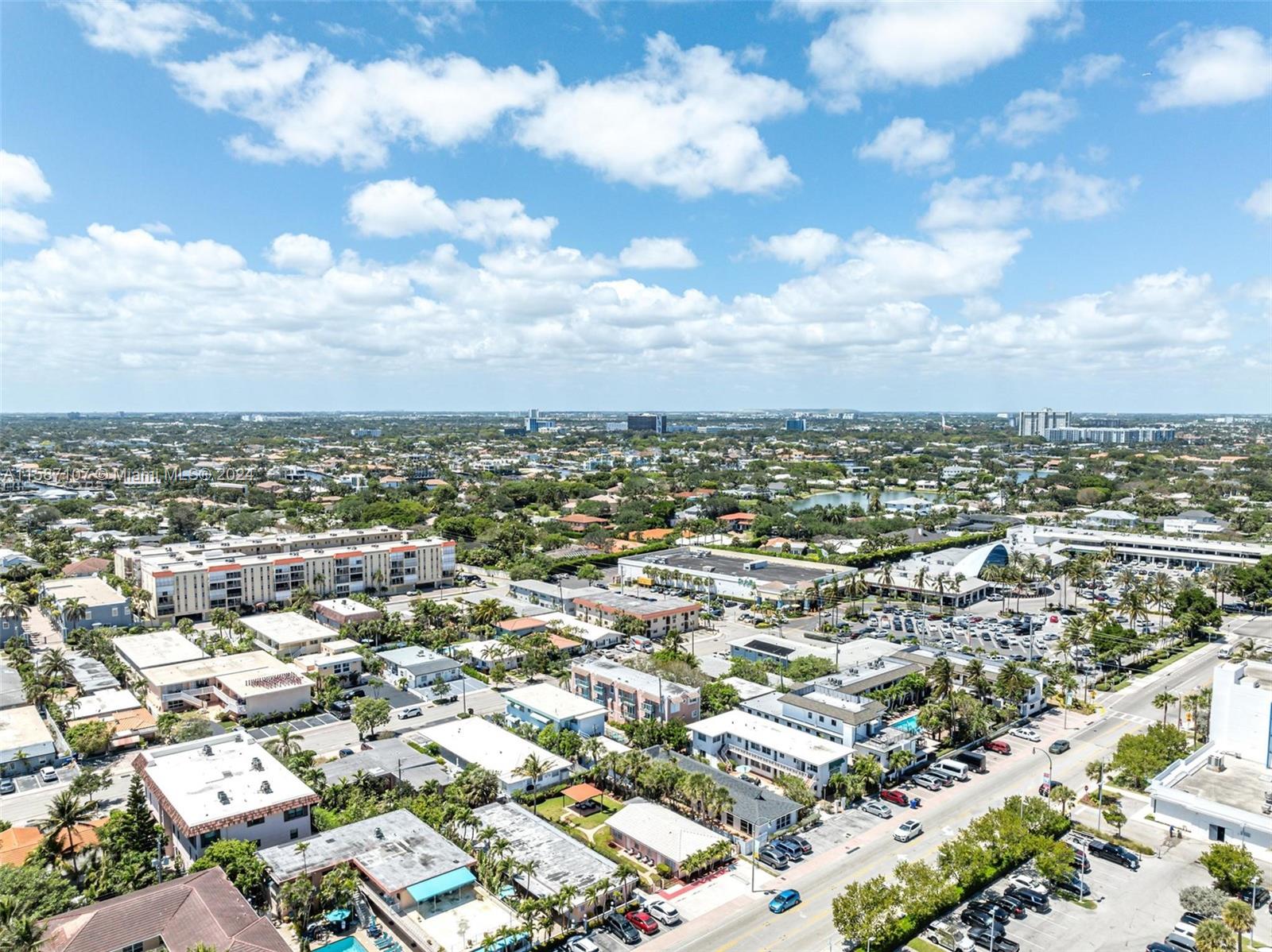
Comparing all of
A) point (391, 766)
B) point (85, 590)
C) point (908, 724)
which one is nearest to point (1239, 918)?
point (908, 724)

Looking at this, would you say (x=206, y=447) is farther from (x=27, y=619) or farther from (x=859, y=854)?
(x=859, y=854)

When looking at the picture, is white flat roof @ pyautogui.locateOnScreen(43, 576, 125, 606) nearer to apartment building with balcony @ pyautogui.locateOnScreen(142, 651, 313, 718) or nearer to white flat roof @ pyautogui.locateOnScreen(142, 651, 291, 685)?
white flat roof @ pyautogui.locateOnScreen(142, 651, 291, 685)

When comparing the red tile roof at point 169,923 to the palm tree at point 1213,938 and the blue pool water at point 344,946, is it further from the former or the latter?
the palm tree at point 1213,938

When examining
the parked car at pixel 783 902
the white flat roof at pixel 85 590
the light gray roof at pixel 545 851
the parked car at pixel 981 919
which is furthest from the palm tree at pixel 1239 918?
the white flat roof at pixel 85 590

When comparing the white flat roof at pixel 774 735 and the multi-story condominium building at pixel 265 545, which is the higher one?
the multi-story condominium building at pixel 265 545

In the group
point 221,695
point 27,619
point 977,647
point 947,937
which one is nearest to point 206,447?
point 27,619

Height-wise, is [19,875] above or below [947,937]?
above

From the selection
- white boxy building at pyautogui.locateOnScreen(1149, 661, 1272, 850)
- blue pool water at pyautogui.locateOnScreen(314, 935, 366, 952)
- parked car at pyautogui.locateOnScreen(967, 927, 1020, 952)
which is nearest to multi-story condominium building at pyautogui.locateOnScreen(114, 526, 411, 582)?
blue pool water at pyautogui.locateOnScreen(314, 935, 366, 952)

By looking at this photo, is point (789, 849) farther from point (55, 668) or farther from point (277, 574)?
point (277, 574)
